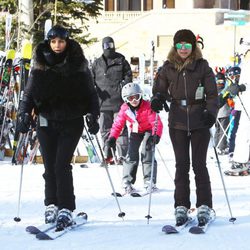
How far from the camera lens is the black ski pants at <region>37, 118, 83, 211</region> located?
20.3 feet

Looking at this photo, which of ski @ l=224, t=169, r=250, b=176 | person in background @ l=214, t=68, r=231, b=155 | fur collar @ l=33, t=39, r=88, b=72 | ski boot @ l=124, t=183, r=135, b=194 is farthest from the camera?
person in background @ l=214, t=68, r=231, b=155

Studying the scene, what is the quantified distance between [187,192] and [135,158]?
7.16 ft

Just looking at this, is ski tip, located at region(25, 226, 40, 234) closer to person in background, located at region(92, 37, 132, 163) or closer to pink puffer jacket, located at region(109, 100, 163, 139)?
pink puffer jacket, located at region(109, 100, 163, 139)

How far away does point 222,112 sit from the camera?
13.8m

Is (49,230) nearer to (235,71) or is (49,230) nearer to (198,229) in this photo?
(198,229)

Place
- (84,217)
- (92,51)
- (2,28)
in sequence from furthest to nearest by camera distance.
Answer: (92,51)
(2,28)
(84,217)

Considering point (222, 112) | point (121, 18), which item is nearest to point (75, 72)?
point (222, 112)

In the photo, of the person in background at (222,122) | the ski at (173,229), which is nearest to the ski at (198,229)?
the ski at (173,229)

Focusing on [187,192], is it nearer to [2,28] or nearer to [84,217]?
[84,217]

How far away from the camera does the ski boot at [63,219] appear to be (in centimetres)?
612

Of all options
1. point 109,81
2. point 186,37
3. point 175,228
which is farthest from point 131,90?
point 109,81

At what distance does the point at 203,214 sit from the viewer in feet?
20.9

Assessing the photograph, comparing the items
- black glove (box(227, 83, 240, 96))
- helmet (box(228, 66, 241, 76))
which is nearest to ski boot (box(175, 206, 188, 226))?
black glove (box(227, 83, 240, 96))

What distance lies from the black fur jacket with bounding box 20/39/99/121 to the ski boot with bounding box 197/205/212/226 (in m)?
1.16
